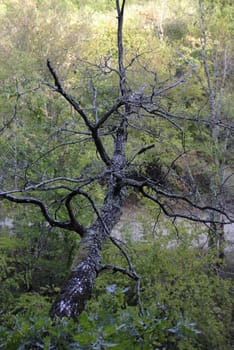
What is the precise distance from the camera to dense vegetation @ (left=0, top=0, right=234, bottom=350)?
75.8 inches

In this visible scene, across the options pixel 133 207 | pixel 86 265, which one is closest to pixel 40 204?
pixel 86 265

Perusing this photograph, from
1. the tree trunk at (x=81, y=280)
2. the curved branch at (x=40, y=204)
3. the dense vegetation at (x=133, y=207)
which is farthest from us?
the curved branch at (x=40, y=204)

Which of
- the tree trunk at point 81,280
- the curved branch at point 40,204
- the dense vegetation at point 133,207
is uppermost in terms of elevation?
the dense vegetation at point 133,207

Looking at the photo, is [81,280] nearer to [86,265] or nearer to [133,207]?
[86,265]

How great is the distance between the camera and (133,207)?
10.1 meters

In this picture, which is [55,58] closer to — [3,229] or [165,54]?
[165,54]

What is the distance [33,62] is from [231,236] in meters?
8.30

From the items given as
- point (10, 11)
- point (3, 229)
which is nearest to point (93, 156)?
point (3, 229)

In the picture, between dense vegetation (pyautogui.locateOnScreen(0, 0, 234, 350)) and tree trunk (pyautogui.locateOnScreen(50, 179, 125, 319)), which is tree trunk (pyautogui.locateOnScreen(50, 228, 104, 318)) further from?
dense vegetation (pyautogui.locateOnScreen(0, 0, 234, 350))

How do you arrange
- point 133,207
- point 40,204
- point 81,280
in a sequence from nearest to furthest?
1. point 81,280
2. point 40,204
3. point 133,207

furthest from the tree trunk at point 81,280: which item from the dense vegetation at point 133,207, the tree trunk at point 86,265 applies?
the dense vegetation at point 133,207

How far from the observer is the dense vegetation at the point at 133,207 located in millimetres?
1926

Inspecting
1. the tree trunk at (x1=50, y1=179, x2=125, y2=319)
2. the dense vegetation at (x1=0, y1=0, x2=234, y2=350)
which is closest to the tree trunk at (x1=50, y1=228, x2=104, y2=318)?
the tree trunk at (x1=50, y1=179, x2=125, y2=319)

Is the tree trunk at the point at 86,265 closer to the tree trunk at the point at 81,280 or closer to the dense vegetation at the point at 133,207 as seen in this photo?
the tree trunk at the point at 81,280
